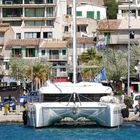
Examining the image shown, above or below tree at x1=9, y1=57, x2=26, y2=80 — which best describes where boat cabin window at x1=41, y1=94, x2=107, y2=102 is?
below

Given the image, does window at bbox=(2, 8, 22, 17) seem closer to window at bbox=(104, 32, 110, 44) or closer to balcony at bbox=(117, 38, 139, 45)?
window at bbox=(104, 32, 110, 44)

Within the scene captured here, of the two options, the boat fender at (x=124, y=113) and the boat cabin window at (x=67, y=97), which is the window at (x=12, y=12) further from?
the boat cabin window at (x=67, y=97)

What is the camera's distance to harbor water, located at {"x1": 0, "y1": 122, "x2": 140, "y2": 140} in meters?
41.2

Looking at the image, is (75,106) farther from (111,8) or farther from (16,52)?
(111,8)

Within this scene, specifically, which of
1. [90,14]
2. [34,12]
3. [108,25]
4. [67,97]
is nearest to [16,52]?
[34,12]

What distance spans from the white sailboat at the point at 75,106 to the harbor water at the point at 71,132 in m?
0.62

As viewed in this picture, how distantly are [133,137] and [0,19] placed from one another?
75921mm

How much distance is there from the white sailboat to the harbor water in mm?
619

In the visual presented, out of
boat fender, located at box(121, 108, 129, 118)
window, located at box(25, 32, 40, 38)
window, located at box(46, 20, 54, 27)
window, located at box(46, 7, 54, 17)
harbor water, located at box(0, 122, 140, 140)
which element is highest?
window, located at box(46, 7, 54, 17)

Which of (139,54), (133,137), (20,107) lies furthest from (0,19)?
(133,137)

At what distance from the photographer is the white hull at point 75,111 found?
44.5 meters

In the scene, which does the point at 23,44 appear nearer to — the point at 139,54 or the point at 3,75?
the point at 3,75

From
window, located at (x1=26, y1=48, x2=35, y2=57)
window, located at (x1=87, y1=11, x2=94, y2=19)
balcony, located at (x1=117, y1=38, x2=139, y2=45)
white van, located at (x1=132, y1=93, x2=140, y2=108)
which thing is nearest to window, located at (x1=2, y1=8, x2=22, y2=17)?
window, located at (x1=26, y1=48, x2=35, y2=57)

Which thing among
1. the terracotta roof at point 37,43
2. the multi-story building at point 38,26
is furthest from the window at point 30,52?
the terracotta roof at point 37,43
